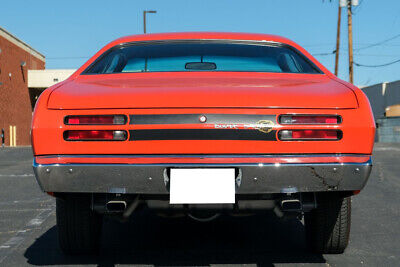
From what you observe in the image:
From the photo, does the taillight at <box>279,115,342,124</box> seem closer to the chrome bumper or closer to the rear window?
the chrome bumper

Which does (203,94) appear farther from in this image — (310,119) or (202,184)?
(310,119)

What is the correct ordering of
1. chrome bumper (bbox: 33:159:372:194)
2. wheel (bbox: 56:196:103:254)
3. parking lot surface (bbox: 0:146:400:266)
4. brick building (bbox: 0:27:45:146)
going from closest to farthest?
chrome bumper (bbox: 33:159:372:194)
wheel (bbox: 56:196:103:254)
parking lot surface (bbox: 0:146:400:266)
brick building (bbox: 0:27:45:146)

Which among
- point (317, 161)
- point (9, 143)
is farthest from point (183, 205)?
point (9, 143)

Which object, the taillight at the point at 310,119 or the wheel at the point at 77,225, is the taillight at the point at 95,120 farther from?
the taillight at the point at 310,119

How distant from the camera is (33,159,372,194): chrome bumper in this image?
275cm

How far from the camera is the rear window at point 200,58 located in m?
3.70

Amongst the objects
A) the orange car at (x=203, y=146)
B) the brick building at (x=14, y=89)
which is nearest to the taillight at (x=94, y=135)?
the orange car at (x=203, y=146)

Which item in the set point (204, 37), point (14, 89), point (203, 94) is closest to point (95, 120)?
point (203, 94)

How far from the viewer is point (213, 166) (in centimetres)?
276

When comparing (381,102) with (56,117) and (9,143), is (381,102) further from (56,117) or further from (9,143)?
(56,117)

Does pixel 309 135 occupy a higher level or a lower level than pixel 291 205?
higher

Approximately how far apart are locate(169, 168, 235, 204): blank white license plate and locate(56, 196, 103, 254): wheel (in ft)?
2.50

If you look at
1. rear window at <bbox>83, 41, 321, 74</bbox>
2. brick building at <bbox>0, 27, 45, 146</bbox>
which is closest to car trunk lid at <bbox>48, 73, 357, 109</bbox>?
rear window at <bbox>83, 41, 321, 74</bbox>

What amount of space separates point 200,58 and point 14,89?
128 ft
